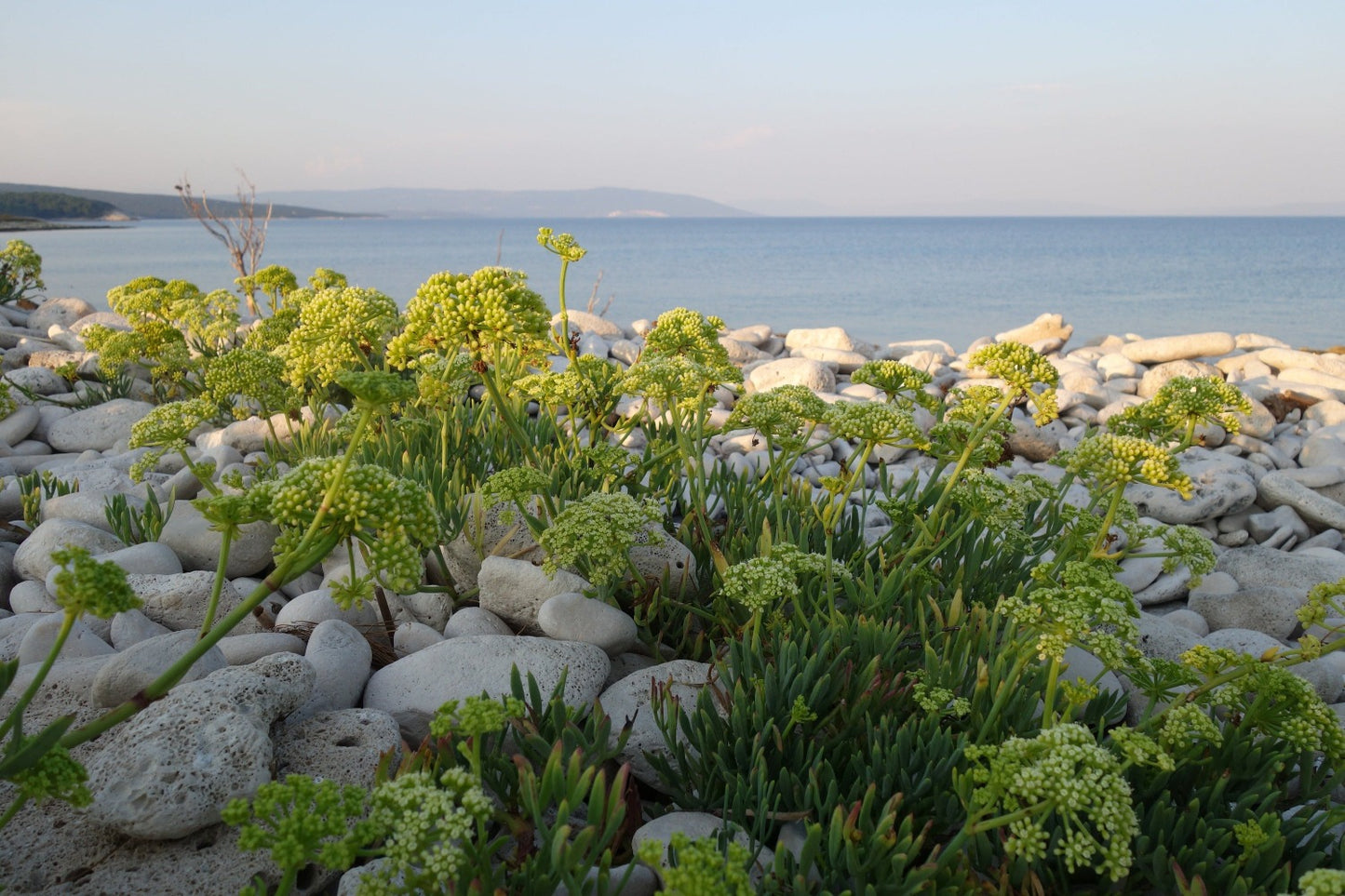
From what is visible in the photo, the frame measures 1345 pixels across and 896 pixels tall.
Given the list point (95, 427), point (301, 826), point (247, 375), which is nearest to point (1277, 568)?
point (301, 826)

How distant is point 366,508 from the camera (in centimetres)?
174

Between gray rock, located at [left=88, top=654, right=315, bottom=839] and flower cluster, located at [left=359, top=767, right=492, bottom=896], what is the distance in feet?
2.28

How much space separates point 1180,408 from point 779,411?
138 centimetres

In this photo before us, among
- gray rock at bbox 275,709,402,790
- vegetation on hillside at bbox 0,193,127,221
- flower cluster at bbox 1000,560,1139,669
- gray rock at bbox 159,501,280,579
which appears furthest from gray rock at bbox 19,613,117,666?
vegetation on hillside at bbox 0,193,127,221

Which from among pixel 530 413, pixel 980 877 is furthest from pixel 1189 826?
pixel 530 413

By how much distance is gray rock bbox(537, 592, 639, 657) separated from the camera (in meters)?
3.29

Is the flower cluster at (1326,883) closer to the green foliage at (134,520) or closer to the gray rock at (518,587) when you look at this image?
the gray rock at (518,587)

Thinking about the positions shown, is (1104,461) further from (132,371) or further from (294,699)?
(132,371)

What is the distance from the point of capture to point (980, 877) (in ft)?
7.23

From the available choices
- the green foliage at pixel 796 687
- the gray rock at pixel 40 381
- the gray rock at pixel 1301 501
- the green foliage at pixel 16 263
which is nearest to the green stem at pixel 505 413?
the green foliage at pixel 796 687

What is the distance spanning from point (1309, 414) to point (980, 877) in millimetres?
9143

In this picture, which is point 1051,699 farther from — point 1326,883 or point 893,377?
point 893,377

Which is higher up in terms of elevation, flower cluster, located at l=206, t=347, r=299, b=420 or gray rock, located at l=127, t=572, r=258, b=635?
flower cluster, located at l=206, t=347, r=299, b=420

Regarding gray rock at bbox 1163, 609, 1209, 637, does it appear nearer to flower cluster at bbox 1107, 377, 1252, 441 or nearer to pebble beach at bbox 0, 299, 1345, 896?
pebble beach at bbox 0, 299, 1345, 896
